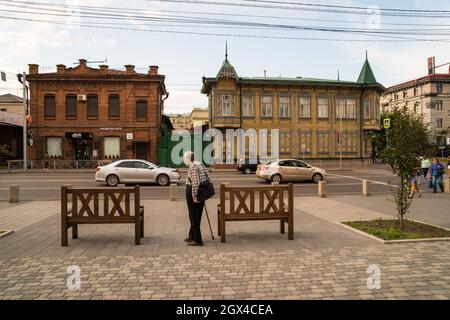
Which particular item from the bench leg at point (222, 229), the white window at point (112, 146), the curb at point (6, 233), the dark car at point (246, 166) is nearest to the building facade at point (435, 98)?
the dark car at point (246, 166)

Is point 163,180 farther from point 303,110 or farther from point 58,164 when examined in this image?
point 303,110

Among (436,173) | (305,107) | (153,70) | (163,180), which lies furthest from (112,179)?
(305,107)

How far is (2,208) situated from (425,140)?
12.5m

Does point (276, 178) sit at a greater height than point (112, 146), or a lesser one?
lesser

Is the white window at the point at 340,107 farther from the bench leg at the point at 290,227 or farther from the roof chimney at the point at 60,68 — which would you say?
the bench leg at the point at 290,227

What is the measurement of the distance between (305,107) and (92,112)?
832 inches

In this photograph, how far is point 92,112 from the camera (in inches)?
1404

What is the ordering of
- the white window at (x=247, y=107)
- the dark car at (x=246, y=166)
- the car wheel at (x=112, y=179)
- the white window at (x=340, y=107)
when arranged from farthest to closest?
the white window at (x=340, y=107) < the white window at (x=247, y=107) < the dark car at (x=246, y=166) < the car wheel at (x=112, y=179)

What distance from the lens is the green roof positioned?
40094mm

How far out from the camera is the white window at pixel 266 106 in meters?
37.2

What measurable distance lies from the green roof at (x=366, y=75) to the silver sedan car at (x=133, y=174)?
28049mm

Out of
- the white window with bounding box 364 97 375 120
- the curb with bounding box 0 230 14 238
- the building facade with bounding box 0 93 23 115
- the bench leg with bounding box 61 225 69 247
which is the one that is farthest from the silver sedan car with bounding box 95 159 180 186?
the building facade with bounding box 0 93 23 115

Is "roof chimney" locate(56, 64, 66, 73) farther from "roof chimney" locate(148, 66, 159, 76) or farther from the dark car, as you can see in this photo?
the dark car
